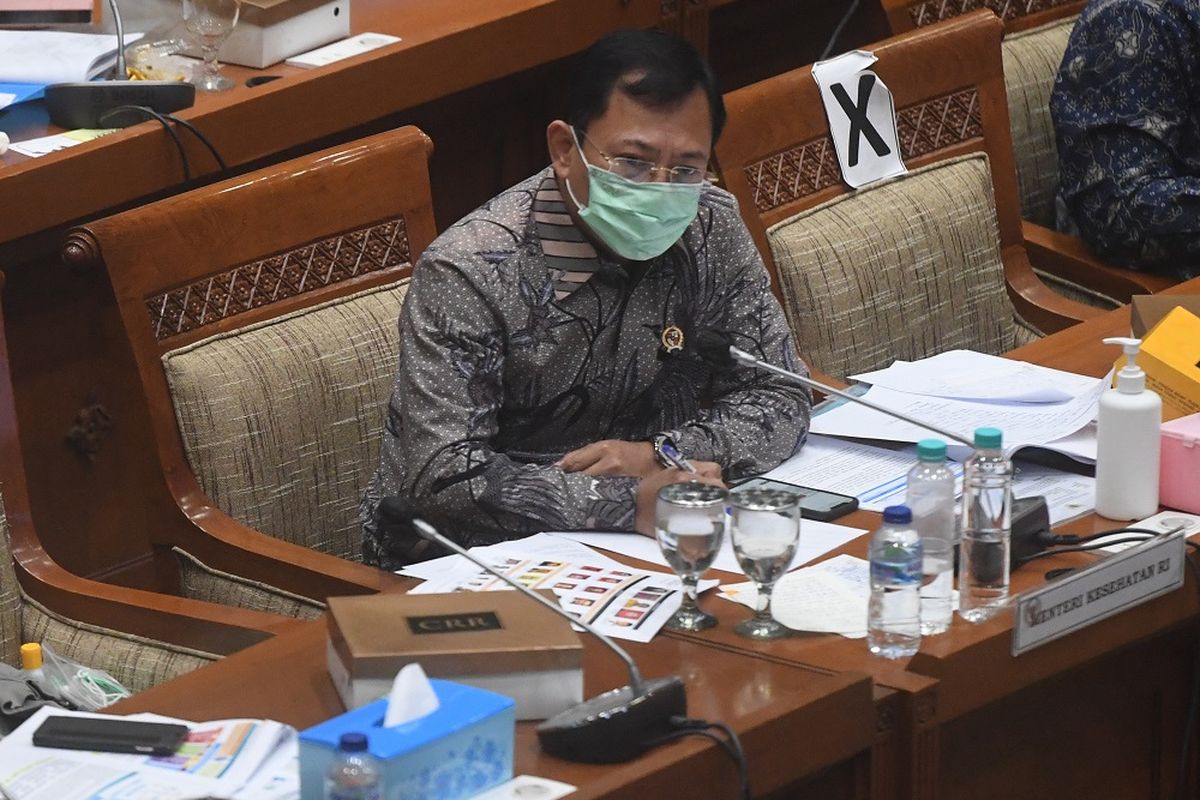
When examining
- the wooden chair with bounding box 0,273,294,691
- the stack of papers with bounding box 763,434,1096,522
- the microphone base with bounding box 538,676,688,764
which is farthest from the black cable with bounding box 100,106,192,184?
the microphone base with bounding box 538,676,688,764

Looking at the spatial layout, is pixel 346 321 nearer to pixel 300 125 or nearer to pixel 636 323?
pixel 636 323

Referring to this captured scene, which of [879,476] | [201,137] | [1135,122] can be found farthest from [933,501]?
[1135,122]

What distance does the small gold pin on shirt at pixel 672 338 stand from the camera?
2.41 m

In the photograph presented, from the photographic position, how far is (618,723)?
5.19 feet

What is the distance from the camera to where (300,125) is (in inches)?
126

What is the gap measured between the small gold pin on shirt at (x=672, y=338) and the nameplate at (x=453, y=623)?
0.72m

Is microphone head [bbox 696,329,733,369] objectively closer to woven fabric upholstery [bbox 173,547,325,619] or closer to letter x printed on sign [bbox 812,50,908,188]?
woven fabric upholstery [bbox 173,547,325,619]

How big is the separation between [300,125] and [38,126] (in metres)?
0.40

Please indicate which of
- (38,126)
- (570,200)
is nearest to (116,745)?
(570,200)

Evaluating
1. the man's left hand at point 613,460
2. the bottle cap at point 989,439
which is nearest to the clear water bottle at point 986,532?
the bottle cap at point 989,439

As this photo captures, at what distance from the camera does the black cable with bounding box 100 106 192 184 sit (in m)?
2.99

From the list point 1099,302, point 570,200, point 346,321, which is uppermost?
point 570,200

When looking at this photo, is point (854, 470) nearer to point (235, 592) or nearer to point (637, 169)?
point (637, 169)

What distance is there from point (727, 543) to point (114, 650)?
0.69 metres
